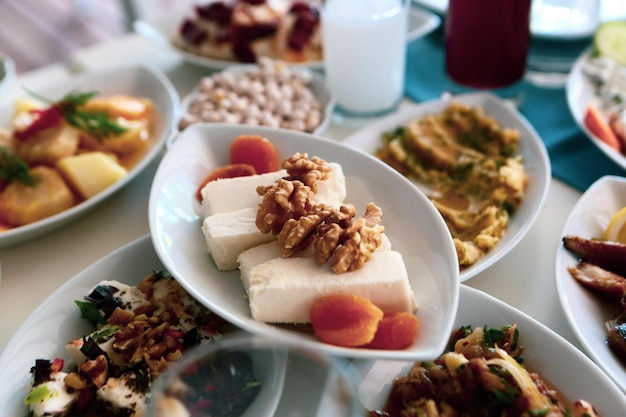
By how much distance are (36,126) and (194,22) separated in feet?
2.49

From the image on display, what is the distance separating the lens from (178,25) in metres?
2.20

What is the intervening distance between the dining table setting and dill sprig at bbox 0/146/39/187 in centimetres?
2

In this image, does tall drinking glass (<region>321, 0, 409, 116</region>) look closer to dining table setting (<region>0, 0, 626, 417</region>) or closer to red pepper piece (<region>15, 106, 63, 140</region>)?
dining table setting (<region>0, 0, 626, 417</region>)

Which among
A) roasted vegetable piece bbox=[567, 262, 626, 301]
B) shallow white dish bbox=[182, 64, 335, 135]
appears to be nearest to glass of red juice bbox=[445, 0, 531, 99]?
shallow white dish bbox=[182, 64, 335, 135]

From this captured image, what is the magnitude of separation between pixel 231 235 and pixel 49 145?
66 centimetres

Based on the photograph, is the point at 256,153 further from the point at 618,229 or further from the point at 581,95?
the point at 581,95

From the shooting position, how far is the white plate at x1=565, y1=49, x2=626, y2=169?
1.51 meters

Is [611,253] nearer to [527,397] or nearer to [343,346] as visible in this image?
[527,397]

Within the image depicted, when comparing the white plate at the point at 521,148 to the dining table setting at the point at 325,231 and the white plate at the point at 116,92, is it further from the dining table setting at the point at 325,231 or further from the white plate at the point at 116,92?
the white plate at the point at 116,92

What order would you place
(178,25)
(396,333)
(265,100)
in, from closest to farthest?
(396,333) → (265,100) → (178,25)

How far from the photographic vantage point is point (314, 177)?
3.73 ft

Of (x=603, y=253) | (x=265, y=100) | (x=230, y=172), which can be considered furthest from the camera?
(x=265, y=100)

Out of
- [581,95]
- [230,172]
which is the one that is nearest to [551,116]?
[581,95]

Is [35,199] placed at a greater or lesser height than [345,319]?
lesser
